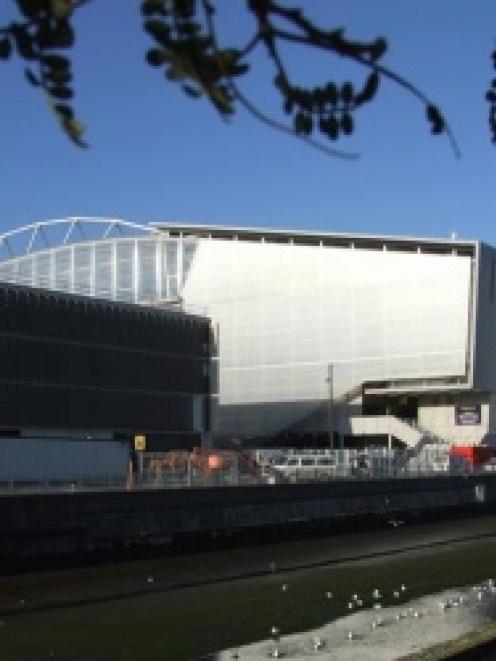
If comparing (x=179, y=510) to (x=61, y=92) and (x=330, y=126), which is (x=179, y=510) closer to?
(x=330, y=126)

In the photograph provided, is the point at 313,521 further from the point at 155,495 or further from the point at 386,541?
the point at 155,495

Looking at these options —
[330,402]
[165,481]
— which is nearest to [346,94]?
[165,481]

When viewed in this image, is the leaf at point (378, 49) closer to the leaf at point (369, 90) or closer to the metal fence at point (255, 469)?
the leaf at point (369, 90)

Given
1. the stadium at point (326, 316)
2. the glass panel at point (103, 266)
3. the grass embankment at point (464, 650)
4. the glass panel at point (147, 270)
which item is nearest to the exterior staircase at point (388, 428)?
the stadium at point (326, 316)

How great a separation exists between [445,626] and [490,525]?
122ft

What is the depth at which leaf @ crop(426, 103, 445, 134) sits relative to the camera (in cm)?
396

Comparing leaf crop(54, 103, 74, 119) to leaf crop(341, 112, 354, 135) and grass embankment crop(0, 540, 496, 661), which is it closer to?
leaf crop(341, 112, 354, 135)

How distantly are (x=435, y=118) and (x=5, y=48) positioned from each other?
1556 mm

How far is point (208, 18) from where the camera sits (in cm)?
349

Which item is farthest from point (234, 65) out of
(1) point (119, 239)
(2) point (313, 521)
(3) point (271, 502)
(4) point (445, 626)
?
(1) point (119, 239)

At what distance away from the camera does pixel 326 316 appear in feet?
345

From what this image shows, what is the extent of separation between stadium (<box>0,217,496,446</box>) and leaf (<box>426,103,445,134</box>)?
92815 mm

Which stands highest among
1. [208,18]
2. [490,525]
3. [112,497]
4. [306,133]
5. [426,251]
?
[426,251]

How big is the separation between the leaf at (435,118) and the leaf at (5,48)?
4.91 feet
